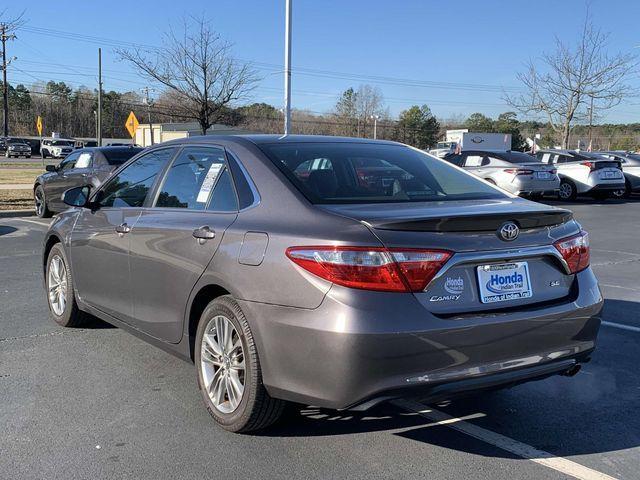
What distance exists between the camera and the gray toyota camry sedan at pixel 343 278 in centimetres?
278

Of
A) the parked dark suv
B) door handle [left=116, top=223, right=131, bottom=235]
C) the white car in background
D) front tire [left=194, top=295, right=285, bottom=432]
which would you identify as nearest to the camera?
front tire [left=194, top=295, right=285, bottom=432]

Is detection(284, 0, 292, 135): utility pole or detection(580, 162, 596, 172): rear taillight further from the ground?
detection(284, 0, 292, 135): utility pole

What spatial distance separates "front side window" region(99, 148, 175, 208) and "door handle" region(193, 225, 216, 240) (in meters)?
0.93

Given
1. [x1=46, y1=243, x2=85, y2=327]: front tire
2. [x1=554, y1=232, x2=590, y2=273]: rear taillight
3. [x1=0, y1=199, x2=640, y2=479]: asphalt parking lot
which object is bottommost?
[x1=0, y1=199, x2=640, y2=479]: asphalt parking lot

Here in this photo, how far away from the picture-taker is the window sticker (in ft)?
12.4

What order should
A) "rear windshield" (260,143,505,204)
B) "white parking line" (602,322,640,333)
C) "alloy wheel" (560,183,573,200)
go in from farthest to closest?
"alloy wheel" (560,183,573,200) < "white parking line" (602,322,640,333) < "rear windshield" (260,143,505,204)

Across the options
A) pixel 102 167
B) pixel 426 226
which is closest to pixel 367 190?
pixel 426 226

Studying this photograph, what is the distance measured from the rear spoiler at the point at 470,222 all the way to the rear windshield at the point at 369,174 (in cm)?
49

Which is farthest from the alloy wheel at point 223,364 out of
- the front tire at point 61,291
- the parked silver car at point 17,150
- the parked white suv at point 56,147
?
the parked silver car at point 17,150

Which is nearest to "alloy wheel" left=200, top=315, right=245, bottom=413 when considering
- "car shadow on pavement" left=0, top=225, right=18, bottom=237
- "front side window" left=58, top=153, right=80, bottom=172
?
"car shadow on pavement" left=0, top=225, right=18, bottom=237

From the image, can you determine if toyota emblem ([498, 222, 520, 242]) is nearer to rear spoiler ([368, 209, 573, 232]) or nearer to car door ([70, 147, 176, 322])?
rear spoiler ([368, 209, 573, 232])

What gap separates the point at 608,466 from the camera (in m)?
3.06

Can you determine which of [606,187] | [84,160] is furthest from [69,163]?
[606,187]

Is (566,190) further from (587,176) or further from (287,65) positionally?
(287,65)
